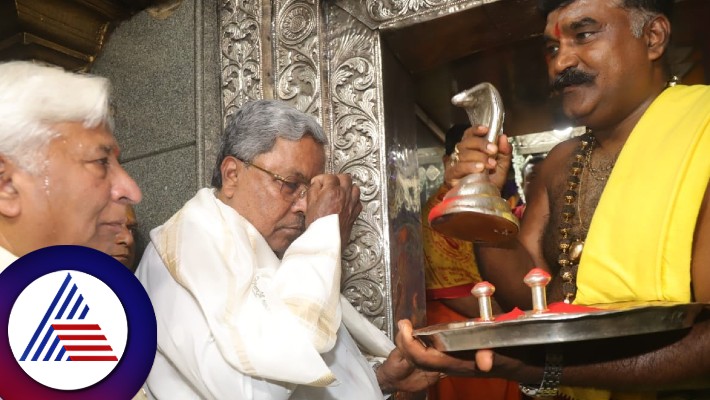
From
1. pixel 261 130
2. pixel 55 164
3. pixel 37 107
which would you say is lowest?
pixel 55 164

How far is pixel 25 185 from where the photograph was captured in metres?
1.38

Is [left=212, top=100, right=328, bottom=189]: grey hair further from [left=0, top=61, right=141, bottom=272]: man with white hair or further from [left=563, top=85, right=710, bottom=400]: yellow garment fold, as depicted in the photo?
[left=563, top=85, right=710, bottom=400]: yellow garment fold

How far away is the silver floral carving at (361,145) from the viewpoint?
238 centimetres

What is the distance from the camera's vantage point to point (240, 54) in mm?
2709

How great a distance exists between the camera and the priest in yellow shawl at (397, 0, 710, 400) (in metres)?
1.54

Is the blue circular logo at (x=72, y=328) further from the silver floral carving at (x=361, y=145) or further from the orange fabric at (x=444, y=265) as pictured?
the orange fabric at (x=444, y=265)

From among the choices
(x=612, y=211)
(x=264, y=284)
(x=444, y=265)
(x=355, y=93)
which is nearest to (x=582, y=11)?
(x=612, y=211)

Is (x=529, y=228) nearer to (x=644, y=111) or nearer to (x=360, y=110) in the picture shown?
(x=644, y=111)

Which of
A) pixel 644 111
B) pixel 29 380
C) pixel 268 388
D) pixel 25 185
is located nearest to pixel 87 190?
pixel 25 185

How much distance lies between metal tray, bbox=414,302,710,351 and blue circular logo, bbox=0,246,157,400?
0.69 metres

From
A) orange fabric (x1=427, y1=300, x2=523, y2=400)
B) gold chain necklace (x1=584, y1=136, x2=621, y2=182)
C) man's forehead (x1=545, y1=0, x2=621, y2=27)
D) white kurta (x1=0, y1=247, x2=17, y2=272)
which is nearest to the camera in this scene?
white kurta (x1=0, y1=247, x2=17, y2=272)

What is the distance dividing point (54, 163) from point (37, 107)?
0.13m

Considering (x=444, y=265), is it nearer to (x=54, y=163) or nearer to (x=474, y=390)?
(x=474, y=390)

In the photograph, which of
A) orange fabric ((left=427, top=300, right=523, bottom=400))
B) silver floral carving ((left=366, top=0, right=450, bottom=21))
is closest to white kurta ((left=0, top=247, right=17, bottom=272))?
silver floral carving ((left=366, top=0, right=450, bottom=21))
